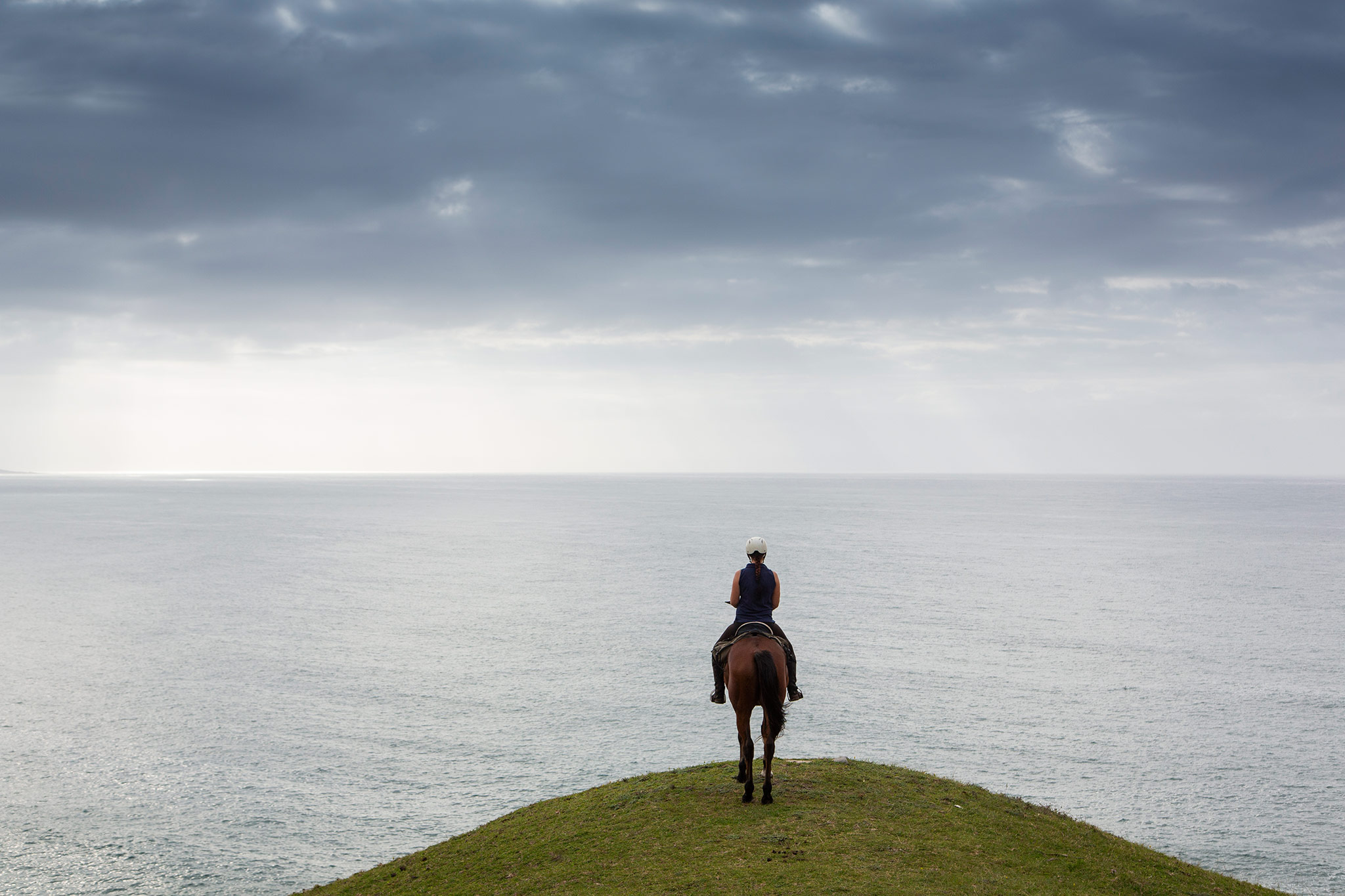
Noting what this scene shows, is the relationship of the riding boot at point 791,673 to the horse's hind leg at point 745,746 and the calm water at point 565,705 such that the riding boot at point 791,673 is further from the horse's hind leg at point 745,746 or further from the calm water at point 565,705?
the calm water at point 565,705

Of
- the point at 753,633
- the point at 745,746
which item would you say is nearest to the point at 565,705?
the point at 745,746

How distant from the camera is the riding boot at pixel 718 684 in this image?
69.3 ft

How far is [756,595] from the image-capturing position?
2045cm

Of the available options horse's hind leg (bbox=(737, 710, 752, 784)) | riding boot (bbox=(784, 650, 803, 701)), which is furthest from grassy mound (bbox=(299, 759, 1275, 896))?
riding boot (bbox=(784, 650, 803, 701))

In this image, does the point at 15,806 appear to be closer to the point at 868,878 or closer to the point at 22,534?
the point at 868,878

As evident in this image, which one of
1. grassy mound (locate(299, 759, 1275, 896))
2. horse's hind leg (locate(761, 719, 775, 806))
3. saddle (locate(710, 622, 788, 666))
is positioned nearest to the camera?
grassy mound (locate(299, 759, 1275, 896))

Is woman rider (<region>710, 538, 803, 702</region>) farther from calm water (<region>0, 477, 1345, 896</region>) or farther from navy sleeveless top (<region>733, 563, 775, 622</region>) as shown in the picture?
calm water (<region>0, 477, 1345, 896</region>)

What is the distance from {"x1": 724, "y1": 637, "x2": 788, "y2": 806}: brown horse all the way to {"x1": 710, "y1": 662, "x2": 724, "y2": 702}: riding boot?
658 millimetres

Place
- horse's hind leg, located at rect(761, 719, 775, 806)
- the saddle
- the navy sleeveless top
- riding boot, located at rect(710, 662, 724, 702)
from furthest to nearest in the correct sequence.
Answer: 1. riding boot, located at rect(710, 662, 724, 702)
2. the navy sleeveless top
3. the saddle
4. horse's hind leg, located at rect(761, 719, 775, 806)

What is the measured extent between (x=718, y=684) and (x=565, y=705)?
3988cm

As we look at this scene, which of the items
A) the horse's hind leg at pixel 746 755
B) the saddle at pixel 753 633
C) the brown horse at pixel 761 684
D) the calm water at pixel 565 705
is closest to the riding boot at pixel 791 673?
the saddle at pixel 753 633

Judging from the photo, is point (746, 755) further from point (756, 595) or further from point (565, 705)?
point (565, 705)

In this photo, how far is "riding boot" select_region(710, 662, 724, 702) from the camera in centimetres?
2111

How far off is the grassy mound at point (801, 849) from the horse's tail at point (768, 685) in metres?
2.22
